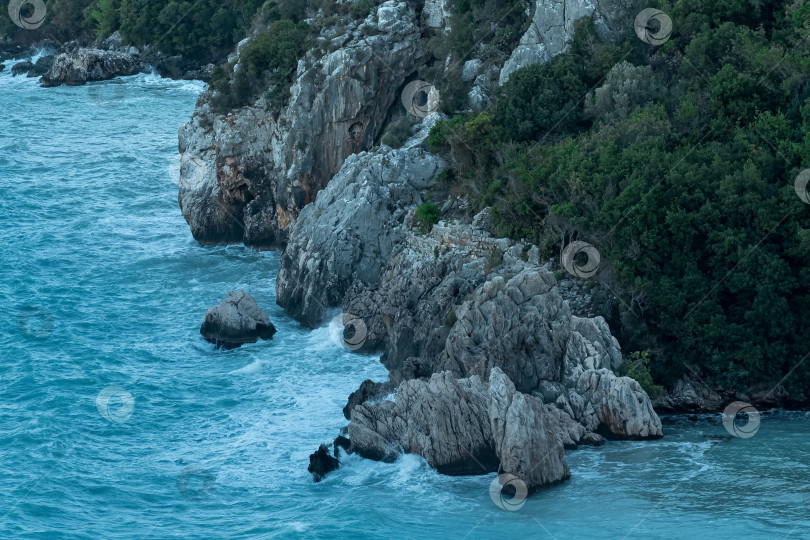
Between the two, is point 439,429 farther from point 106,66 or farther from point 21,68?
point 21,68

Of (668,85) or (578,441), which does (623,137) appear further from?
(578,441)

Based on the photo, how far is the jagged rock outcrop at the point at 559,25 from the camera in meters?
42.3

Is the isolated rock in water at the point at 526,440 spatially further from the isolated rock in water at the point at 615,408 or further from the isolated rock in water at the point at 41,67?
the isolated rock in water at the point at 41,67

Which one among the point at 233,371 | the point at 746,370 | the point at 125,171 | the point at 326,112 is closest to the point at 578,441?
the point at 746,370

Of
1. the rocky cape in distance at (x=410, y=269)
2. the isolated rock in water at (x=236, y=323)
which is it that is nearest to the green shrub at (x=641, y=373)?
the rocky cape in distance at (x=410, y=269)

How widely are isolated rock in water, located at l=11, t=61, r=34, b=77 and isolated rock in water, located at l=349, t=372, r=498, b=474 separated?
7105 centimetres

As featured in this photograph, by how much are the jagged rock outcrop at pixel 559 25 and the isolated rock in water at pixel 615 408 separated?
1642cm

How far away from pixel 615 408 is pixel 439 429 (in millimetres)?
5687

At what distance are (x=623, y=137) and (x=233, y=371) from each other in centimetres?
1753

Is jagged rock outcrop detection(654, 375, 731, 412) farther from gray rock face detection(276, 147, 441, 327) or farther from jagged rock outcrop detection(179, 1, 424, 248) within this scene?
jagged rock outcrop detection(179, 1, 424, 248)

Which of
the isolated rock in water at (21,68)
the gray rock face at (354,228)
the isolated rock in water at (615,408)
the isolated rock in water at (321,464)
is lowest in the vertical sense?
the isolated rock in water at (321,464)

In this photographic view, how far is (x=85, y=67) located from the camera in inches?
3346

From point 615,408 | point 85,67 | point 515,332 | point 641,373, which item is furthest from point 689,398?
point 85,67

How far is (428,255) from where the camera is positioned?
3906 centimetres
